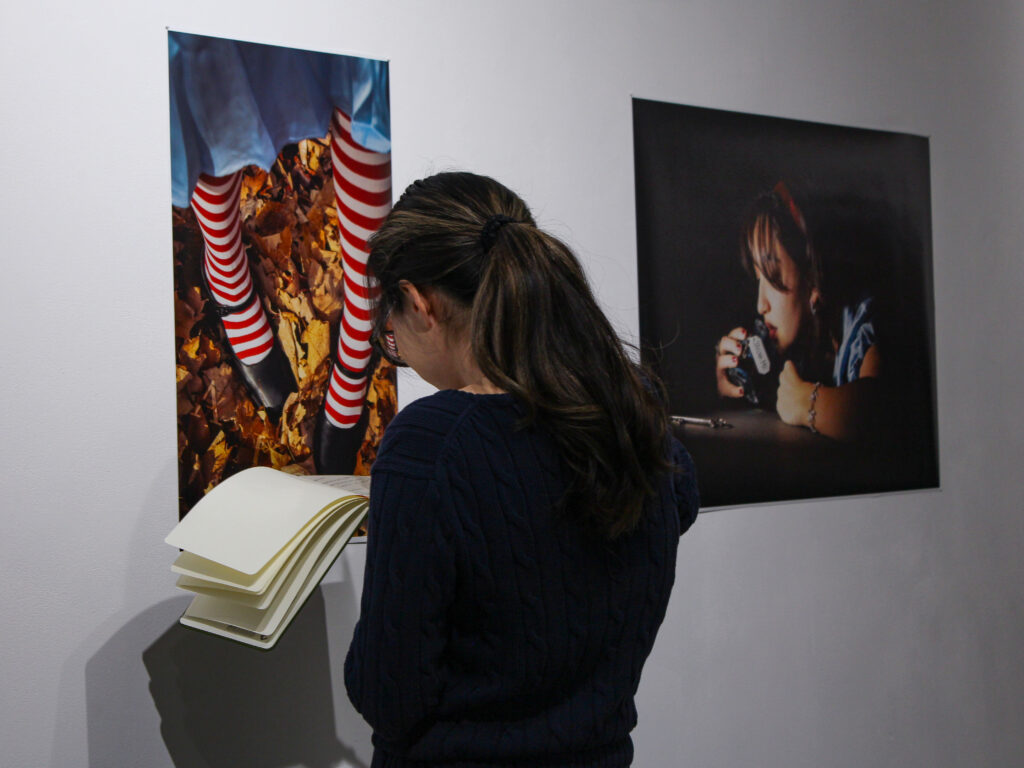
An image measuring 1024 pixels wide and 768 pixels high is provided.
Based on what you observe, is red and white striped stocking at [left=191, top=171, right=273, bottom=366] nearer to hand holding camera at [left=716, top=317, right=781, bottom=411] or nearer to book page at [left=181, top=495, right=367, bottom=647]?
book page at [left=181, top=495, right=367, bottom=647]

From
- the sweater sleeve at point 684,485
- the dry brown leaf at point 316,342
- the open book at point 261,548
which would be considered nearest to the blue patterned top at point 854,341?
the sweater sleeve at point 684,485

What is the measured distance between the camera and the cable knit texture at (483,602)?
77 cm

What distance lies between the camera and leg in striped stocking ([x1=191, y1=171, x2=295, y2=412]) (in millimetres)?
1253

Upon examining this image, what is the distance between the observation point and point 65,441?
1168mm

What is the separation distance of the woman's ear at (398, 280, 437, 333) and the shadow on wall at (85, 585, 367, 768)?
0.55m

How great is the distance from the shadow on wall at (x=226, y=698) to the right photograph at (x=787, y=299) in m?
0.71

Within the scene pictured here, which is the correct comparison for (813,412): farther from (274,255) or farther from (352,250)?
(274,255)

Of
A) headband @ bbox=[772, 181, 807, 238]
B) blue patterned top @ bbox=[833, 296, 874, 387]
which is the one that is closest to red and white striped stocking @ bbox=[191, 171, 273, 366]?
headband @ bbox=[772, 181, 807, 238]

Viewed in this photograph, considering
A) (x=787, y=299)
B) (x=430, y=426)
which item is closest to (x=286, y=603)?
(x=430, y=426)

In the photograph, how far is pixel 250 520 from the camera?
985 mm

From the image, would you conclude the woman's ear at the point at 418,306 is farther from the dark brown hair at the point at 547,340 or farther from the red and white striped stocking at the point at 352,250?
the red and white striped stocking at the point at 352,250

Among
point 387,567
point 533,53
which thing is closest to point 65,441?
point 387,567

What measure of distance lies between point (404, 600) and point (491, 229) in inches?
13.1

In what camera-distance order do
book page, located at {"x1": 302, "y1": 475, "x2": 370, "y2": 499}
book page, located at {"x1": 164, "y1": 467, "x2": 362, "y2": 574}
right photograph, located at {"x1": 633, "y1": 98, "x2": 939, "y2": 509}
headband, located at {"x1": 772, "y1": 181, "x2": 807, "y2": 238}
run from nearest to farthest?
book page, located at {"x1": 164, "y1": 467, "x2": 362, "y2": 574} → book page, located at {"x1": 302, "y1": 475, "x2": 370, "y2": 499} → right photograph, located at {"x1": 633, "y1": 98, "x2": 939, "y2": 509} → headband, located at {"x1": 772, "y1": 181, "x2": 807, "y2": 238}
